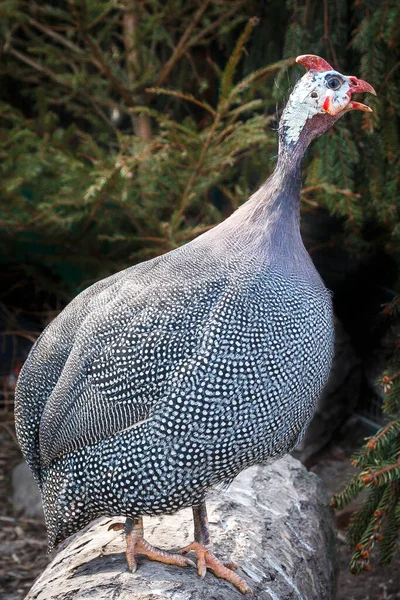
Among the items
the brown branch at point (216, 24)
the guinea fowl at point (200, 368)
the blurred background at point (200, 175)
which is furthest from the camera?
the brown branch at point (216, 24)

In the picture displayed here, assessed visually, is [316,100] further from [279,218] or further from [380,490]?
[380,490]

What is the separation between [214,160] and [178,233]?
38 cm

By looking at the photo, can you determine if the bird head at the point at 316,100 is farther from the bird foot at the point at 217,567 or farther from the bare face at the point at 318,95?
the bird foot at the point at 217,567

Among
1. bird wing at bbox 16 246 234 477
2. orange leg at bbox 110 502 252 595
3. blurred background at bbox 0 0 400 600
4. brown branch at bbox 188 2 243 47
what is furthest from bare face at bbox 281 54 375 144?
brown branch at bbox 188 2 243 47

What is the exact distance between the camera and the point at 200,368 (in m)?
2.23

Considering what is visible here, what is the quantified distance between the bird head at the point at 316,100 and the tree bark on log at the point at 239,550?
4.31ft

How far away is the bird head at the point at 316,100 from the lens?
236 cm

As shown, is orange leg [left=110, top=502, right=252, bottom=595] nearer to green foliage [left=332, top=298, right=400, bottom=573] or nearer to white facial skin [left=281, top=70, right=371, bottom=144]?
green foliage [left=332, top=298, right=400, bottom=573]

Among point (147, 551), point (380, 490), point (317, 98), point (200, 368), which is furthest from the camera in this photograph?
point (380, 490)

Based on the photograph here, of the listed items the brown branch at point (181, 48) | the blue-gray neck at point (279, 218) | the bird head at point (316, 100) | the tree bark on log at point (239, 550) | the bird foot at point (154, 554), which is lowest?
the tree bark on log at point (239, 550)

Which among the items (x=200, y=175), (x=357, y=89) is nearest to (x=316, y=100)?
(x=357, y=89)

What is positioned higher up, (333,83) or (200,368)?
(333,83)

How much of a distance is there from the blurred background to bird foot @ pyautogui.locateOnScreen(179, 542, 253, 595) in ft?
1.85

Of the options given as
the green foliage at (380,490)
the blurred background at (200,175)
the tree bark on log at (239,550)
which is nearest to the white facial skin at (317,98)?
the blurred background at (200,175)
